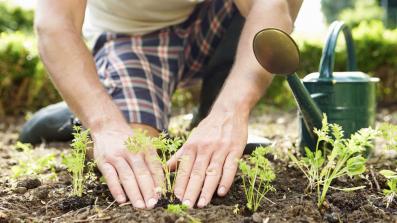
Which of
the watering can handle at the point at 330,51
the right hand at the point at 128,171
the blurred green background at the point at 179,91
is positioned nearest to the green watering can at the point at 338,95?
the watering can handle at the point at 330,51

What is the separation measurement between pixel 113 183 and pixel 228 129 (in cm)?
46

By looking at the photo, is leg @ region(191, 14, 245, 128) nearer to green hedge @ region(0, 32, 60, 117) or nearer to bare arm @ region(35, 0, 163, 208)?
bare arm @ region(35, 0, 163, 208)

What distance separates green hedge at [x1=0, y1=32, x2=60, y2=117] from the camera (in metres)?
5.24

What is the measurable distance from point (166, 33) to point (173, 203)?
168 cm

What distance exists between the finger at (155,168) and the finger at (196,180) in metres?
0.09

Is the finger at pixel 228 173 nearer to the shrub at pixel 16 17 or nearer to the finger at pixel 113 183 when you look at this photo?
the finger at pixel 113 183

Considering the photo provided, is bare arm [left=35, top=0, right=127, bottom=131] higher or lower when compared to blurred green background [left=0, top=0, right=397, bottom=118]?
→ lower

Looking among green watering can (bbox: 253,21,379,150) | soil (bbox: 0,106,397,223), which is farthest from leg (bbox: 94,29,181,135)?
green watering can (bbox: 253,21,379,150)

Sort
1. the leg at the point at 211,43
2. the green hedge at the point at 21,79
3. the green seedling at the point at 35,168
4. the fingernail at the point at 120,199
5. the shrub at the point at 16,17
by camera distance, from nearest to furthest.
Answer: the fingernail at the point at 120,199 → the green seedling at the point at 35,168 → the leg at the point at 211,43 → the green hedge at the point at 21,79 → the shrub at the point at 16,17

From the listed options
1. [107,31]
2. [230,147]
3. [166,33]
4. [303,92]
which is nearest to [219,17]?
[166,33]

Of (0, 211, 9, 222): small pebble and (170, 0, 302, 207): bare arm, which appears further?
(170, 0, 302, 207): bare arm

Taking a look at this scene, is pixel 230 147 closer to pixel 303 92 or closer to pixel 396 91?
pixel 303 92

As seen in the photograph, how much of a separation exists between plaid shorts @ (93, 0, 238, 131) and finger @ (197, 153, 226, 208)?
1037 millimetres

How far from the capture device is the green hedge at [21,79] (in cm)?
524
